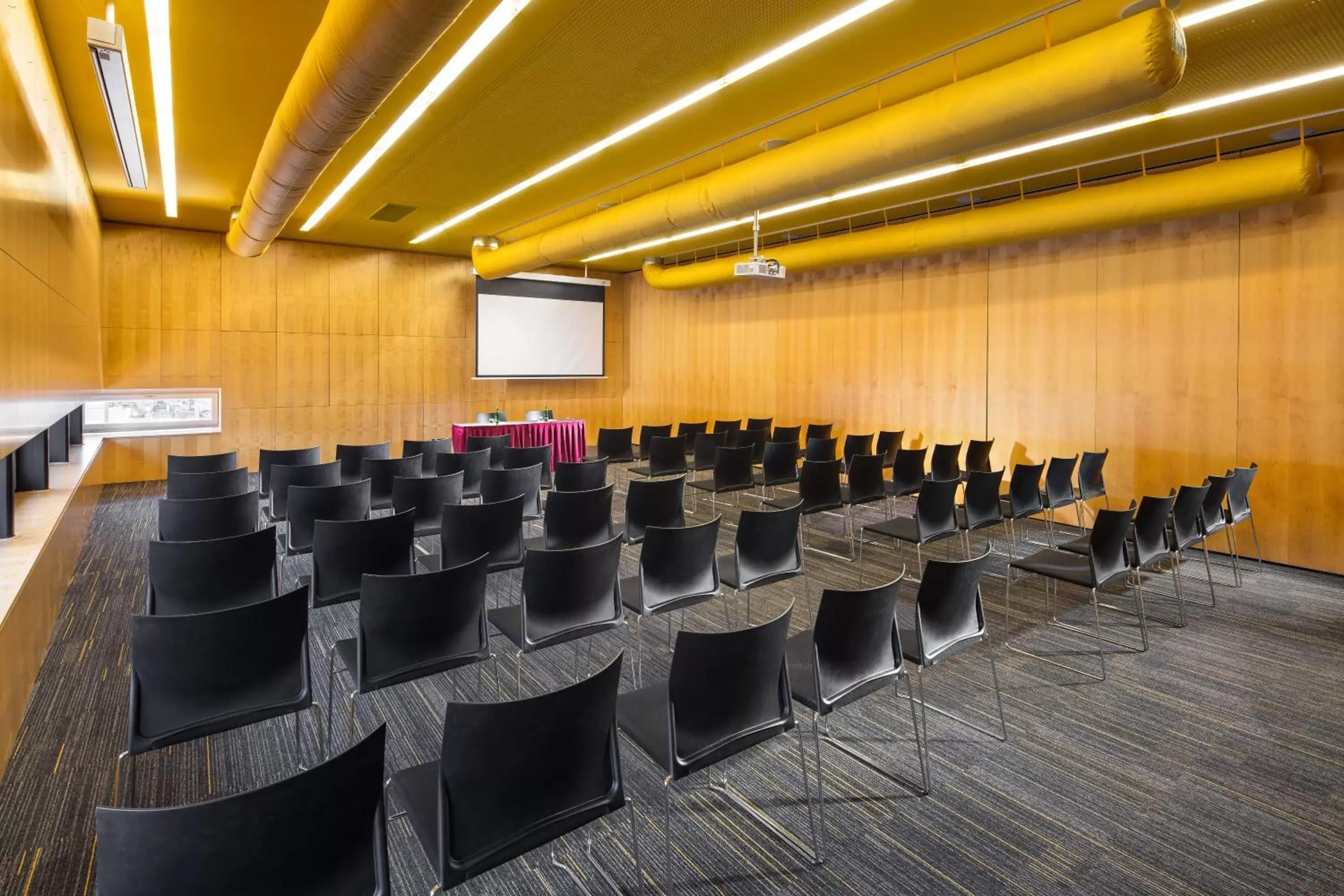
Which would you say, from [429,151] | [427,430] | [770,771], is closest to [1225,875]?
[770,771]

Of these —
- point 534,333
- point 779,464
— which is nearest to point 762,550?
point 779,464

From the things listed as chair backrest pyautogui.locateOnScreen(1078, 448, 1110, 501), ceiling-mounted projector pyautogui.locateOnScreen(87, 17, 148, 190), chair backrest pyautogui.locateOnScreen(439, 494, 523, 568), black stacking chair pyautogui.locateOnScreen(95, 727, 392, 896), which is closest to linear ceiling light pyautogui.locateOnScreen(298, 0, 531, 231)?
ceiling-mounted projector pyautogui.locateOnScreen(87, 17, 148, 190)

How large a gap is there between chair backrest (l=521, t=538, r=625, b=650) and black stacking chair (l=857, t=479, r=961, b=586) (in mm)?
2714

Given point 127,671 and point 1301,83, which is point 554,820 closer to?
point 127,671

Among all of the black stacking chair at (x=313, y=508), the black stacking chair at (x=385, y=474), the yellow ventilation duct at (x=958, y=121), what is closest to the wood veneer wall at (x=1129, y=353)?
the yellow ventilation duct at (x=958, y=121)

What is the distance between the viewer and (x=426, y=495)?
5305 mm

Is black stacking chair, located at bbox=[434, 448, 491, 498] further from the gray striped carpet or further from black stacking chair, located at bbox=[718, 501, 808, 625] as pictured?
black stacking chair, located at bbox=[718, 501, 808, 625]

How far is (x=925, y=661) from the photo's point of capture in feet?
10.3

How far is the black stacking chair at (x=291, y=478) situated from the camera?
18.7 feet

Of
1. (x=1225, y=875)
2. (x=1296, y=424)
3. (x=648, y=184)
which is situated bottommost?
(x=1225, y=875)

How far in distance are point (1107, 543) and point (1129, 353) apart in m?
4.42

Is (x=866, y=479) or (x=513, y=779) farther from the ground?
(x=866, y=479)

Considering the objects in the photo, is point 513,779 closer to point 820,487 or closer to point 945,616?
point 945,616

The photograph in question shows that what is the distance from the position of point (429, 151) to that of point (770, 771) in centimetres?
632
